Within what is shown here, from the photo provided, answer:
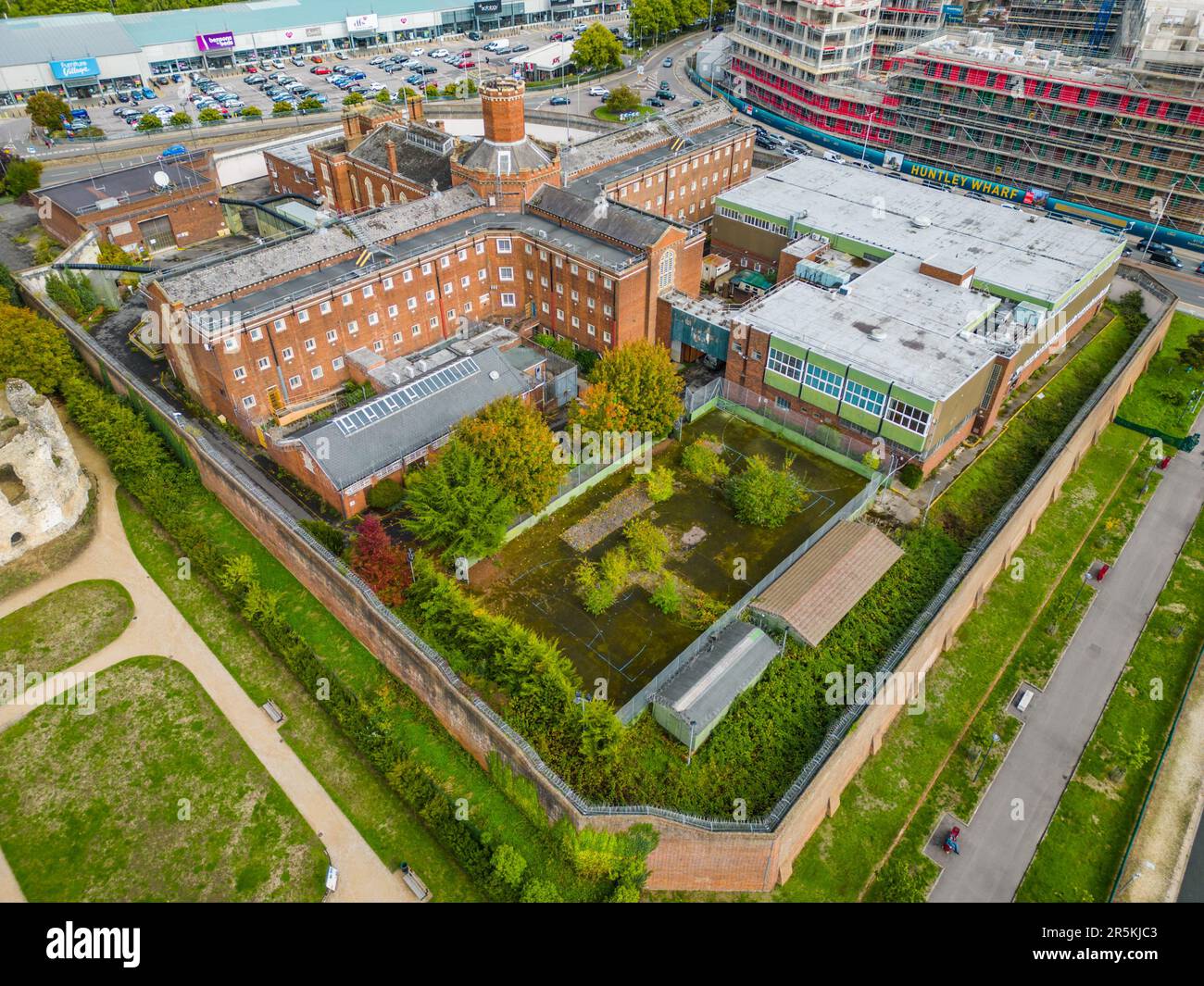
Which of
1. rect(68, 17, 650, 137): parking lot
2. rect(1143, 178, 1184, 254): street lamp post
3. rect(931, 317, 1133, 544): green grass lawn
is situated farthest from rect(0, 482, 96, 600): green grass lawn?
rect(1143, 178, 1184, 254): street lamp post

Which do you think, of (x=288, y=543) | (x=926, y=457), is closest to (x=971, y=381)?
(x=926, y=457)

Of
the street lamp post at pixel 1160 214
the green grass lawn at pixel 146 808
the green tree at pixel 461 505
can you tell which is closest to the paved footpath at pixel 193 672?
the green grass lawn at pixel 146 808

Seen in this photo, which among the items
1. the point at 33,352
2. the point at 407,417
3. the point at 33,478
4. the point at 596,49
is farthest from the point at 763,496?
the point at 596,49

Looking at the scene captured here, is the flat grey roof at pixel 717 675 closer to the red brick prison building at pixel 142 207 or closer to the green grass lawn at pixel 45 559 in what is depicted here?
the green grass lawn at pixel 45 559

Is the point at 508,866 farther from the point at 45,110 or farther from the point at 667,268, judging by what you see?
the point at 45,110

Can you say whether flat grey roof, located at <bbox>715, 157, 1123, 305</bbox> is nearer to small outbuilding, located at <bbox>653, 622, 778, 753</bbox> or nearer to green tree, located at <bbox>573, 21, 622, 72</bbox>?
small outbuilding, located at <bbox>653, 622, 778, 753</bbox>
